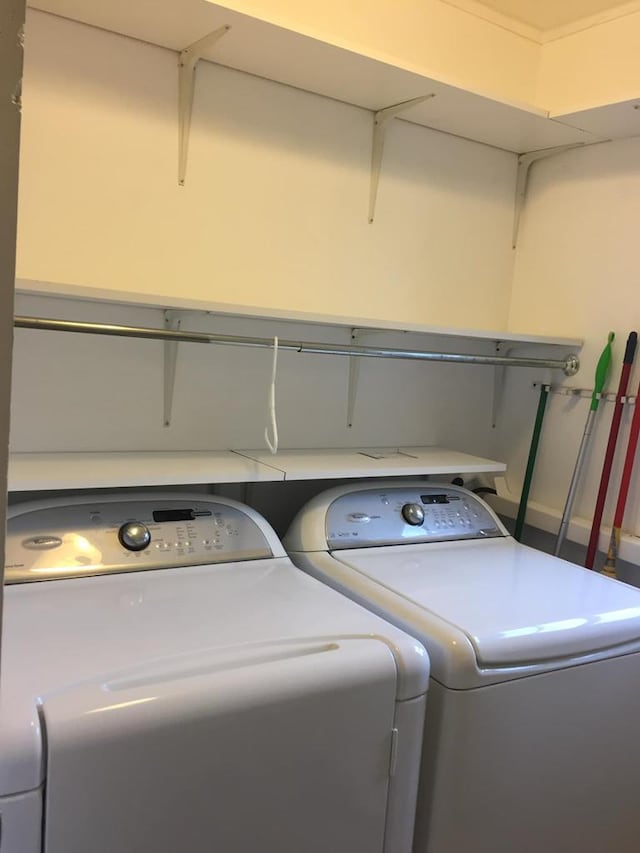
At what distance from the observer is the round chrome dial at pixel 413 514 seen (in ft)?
6.53

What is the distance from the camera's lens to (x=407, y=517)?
1.99m

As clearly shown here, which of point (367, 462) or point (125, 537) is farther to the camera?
point (367, 462)

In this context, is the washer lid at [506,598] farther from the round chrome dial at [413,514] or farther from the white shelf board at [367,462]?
the white shelf board at [367,462]

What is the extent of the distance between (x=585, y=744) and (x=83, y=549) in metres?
1.15

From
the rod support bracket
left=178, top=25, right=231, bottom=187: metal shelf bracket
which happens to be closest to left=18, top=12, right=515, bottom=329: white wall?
left=178, top=25, right=231, bottom=187: metal shelf bracket

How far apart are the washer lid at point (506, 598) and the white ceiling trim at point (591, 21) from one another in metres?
1.57

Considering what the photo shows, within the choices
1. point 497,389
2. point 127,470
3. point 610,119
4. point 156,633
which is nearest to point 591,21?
point 610,119

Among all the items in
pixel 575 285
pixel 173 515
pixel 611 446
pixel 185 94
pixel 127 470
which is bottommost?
pixel 173 515

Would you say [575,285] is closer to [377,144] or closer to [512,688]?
[377,144]

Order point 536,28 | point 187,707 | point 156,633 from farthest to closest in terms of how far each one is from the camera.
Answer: point 536,28
point 156,633
point 187,707

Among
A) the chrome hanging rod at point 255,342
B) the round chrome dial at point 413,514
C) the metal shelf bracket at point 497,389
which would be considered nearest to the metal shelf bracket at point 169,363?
the chrome hanging rod at point 255,342

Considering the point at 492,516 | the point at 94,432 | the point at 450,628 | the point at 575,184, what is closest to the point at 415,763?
the point at 450,628

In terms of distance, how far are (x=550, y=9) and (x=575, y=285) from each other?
2.67 feet

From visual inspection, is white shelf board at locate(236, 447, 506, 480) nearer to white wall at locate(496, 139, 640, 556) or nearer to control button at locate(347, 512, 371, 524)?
control button at locate(347, 512, 371, 524)
